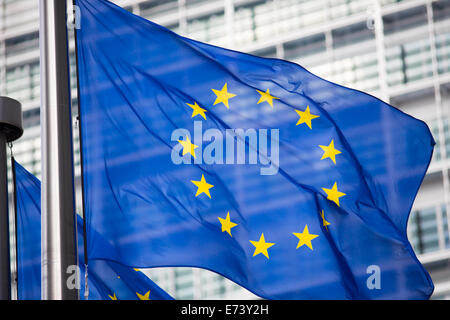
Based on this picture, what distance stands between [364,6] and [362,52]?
1689 mm

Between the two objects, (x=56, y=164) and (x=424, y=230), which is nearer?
(x=56, y=164)

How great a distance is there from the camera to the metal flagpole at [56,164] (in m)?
5.46

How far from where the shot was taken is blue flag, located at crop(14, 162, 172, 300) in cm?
824

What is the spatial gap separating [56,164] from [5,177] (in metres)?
1.69

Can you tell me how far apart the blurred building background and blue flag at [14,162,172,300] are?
2600 cm

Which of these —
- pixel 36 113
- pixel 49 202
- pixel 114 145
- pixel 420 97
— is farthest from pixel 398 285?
pixel 36 113

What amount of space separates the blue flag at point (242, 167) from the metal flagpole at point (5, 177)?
638 mm

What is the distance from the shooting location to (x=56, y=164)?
5.75 meters

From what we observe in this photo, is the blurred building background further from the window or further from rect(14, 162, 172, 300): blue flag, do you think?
rect(14, 162, 172, 300): blue flag

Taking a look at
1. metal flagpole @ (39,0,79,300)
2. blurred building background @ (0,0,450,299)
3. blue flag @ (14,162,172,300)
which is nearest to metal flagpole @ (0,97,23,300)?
blue flag @ (14,162,172,300)

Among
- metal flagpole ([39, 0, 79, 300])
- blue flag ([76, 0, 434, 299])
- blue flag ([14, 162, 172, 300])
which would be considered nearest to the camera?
metal flagpole ([39, 0, 79, 300])

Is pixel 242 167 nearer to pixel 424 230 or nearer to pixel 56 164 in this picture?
pixel 56 164

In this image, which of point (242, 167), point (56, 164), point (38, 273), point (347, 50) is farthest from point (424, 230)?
point (56, 164)

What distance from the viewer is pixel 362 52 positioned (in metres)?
37.8
